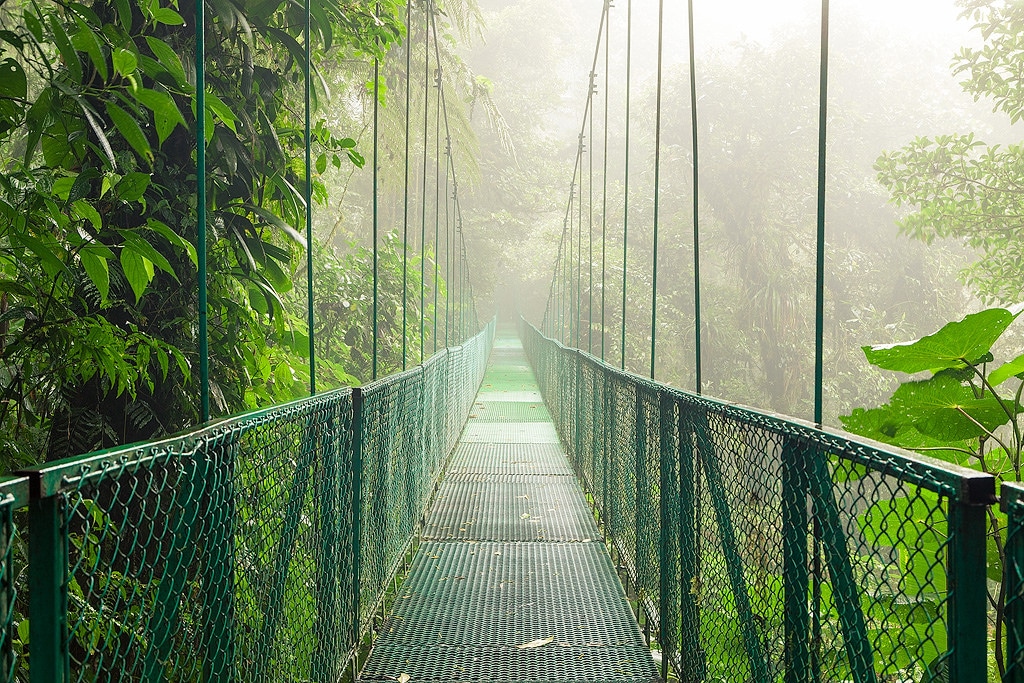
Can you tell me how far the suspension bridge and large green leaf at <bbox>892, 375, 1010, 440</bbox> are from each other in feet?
0.51

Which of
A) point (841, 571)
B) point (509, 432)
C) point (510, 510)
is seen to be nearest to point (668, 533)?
point (841, 571)

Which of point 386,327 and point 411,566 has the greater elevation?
point 386,327

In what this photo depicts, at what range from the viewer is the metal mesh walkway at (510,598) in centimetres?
253

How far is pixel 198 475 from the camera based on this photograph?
1290 mm

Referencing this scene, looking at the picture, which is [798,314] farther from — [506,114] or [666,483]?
[666,483]

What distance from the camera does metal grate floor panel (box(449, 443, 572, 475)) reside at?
5.82m

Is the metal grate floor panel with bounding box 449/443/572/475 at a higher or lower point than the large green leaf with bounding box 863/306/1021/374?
lower

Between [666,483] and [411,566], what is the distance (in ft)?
4.89

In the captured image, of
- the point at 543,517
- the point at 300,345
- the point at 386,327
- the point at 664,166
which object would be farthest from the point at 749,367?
the point at 300,345

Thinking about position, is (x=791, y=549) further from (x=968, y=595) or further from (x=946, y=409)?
(x=968, y=595)

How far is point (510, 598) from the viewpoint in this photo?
10.2 feet

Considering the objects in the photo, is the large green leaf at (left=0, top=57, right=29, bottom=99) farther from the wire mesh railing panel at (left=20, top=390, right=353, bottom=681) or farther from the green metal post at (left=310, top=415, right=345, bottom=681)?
the green metal post at (left=310, top=415, right=345, bottom=681)

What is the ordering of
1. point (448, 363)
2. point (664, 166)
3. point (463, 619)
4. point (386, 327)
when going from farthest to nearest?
1. point (664, 166)
2. point (386, 327)
3. point (448, 363)
4. point (463, 619)

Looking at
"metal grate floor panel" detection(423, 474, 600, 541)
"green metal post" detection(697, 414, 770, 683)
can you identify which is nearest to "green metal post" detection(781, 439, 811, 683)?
"green metal post" detection(697, 414, 770, 683)
